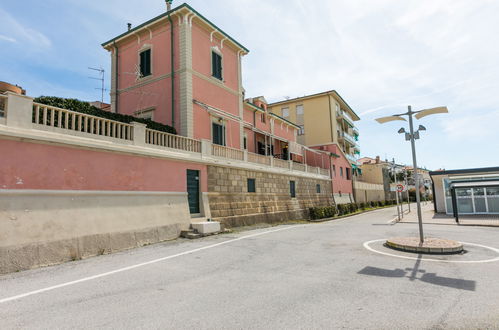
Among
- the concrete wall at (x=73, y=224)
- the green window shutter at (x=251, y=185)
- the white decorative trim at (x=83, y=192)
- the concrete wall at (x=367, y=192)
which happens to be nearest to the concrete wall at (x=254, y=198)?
the green window shutter at (x=251, y=185)

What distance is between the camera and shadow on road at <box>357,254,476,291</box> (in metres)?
5.26

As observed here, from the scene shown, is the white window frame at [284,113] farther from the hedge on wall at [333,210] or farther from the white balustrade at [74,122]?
the white balustrade at [74,122]

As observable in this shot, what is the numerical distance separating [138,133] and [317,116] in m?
30.0

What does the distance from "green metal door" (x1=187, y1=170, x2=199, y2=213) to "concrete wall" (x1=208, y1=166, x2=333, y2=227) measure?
788 mm

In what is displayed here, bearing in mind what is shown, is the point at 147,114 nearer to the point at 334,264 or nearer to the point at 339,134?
the point at 334,264

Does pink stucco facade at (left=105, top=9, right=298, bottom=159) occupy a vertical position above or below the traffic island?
above

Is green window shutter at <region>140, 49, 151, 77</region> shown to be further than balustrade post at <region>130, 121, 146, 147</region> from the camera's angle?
Yes

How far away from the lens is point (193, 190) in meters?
13.8

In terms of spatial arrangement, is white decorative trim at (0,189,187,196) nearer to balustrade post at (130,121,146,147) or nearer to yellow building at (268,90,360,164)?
balustrade post at (130,121,146,147)

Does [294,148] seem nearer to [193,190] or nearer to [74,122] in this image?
[193,190]

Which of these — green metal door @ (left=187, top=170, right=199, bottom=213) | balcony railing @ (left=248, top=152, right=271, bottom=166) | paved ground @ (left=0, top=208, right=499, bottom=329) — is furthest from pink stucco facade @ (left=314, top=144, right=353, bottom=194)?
paved ground @ (left=0, top=208, right=499, bottom=329)

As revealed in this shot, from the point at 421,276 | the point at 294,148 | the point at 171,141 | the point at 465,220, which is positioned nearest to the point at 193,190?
the point at 171,141

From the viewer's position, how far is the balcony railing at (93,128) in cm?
775

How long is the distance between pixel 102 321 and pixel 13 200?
17.8ft
